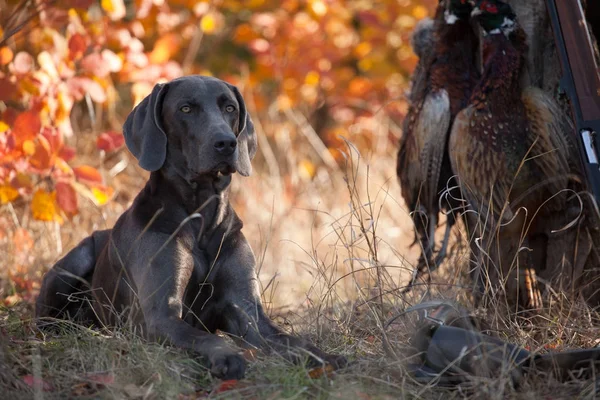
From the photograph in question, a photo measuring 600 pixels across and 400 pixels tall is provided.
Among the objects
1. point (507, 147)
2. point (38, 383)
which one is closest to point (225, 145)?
point (38, 383)

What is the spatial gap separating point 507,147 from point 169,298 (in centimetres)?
195

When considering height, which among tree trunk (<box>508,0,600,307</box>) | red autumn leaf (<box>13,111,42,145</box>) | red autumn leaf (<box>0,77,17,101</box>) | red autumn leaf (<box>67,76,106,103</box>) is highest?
red autumn leaf (<box>0,77,17,101</box>)

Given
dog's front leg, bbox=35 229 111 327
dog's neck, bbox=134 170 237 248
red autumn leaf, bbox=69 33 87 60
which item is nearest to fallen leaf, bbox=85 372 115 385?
dog's neck, bbox=134 170 237 248

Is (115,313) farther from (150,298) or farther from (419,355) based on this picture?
(419,355)

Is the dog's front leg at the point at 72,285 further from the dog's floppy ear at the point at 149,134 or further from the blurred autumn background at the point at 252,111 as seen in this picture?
the dog's floppy ear at the point at 149,134

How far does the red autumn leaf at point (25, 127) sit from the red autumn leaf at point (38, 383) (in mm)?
2105

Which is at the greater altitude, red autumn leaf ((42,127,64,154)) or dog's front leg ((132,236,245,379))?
red autumn leaf ((42,127,64,154))

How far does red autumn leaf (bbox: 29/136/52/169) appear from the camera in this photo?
16.4ft

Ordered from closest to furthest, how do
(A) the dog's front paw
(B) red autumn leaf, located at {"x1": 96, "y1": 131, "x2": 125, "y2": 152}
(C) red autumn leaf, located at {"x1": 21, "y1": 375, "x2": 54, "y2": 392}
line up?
(C) red autumn leaf, located at {"x1": 21, "y1": 375, "x2": 54, "y2": 392}
(A) the dog's front paw
(B) red autumn leaf, located at {"x1": 96, "y1": 131, "x2": 125, "y2": 152}

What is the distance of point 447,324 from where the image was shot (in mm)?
3438

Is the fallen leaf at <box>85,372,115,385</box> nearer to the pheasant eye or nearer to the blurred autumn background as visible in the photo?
the blurred autumn background

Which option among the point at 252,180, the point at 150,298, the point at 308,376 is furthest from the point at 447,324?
the point at 252,180

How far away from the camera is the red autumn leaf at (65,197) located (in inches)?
200

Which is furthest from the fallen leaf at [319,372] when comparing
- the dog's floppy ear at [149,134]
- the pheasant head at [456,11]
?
the pheasant head at [456,11]
